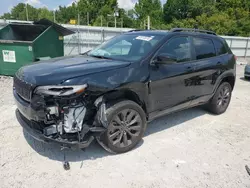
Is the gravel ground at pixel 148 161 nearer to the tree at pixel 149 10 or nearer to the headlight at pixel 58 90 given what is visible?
the headlight at pixel 58 90

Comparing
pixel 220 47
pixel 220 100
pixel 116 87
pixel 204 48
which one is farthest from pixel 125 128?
pixel 220 47

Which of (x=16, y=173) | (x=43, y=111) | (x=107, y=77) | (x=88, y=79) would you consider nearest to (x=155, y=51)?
(x=107, y=77)

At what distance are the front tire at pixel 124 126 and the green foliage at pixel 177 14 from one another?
2926 centimetres

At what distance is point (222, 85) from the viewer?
5051 millimetres

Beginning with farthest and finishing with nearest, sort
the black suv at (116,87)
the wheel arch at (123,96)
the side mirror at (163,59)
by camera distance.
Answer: the side mirror at (163,59) → the wheel arch at (123,96) → the black suv at (116,87)

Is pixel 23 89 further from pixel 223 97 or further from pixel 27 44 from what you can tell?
pixel 27 44

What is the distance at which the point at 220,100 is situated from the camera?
16.9 ft

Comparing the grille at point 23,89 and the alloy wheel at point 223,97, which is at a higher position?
the grille at point 23,89

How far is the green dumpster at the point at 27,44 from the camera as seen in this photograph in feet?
24.8

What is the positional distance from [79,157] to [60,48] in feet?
20.3

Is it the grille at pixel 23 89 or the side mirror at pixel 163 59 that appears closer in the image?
the grille at pixel 23 89

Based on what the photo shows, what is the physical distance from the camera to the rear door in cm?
431

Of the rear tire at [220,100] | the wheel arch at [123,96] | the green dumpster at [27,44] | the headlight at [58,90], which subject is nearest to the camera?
the headlight at [58,90]

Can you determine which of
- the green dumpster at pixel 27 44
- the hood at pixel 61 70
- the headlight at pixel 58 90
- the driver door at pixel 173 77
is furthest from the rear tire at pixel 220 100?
the green dumpster at pixel 27 44
